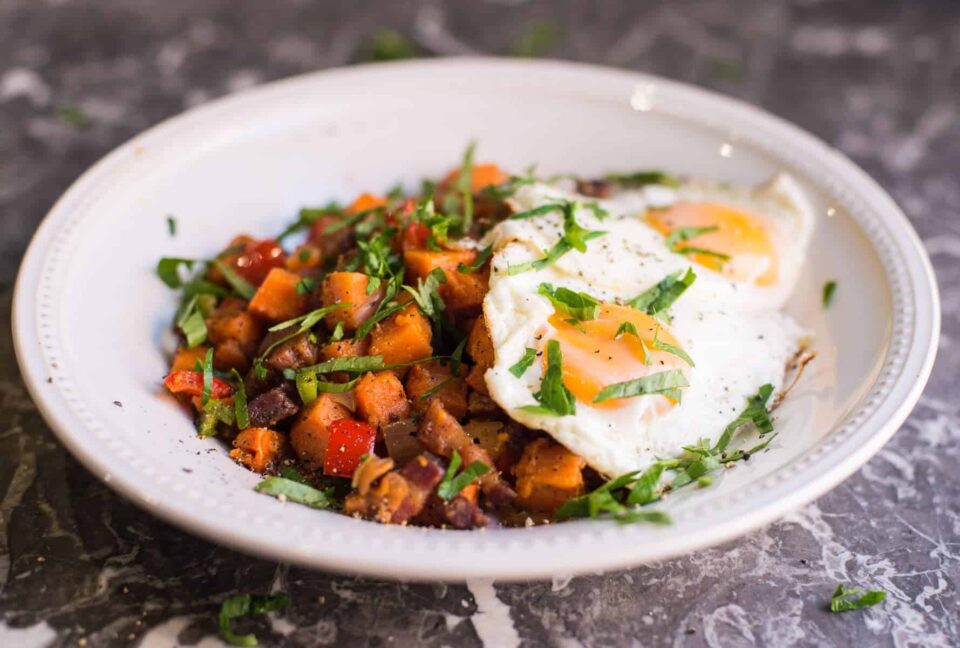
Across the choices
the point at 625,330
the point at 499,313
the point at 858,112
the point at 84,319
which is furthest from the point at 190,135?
the point at 858,112

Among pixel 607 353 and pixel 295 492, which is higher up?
pixel 607 353

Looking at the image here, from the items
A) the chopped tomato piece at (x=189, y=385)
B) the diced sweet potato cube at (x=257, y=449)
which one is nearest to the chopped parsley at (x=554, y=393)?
the diced sweet potato cube at (x=257, y=449)

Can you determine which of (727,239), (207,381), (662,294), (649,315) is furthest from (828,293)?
(207,381)

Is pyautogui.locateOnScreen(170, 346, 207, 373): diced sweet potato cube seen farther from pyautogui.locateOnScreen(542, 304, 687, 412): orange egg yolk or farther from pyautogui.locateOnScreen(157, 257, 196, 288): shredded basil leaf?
pyautogui.locateOnScreen(542, 304, 687, 412): orange egg yolk

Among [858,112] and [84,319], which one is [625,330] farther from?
[858,112]

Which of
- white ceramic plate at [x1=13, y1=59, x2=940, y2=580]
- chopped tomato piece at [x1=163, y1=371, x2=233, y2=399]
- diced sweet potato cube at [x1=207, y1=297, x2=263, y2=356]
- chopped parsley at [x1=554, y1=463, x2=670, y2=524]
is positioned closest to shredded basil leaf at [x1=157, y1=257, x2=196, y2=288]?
white ceramic plate at [x1=13, y1=59, x2=940, y2=580]

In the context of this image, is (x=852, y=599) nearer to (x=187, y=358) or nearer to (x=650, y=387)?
(x=650, y=387)

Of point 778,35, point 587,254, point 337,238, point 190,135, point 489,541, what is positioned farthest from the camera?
point 778,35
